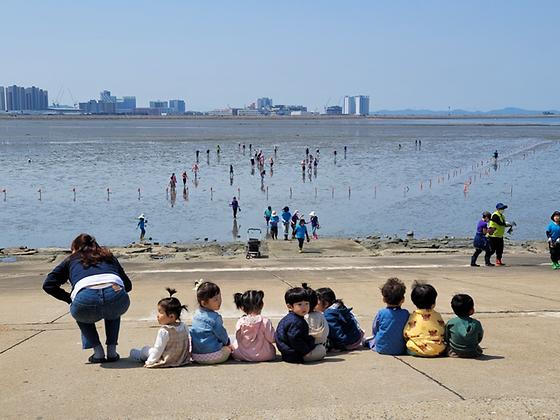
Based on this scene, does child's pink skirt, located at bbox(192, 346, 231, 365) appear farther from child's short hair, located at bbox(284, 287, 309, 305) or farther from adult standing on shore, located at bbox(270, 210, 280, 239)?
adult standing on shore, located at bbox(270, 210, 280, 239)

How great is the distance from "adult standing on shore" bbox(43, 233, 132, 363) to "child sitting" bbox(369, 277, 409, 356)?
9.11 ft

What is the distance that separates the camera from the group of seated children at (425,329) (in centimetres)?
816

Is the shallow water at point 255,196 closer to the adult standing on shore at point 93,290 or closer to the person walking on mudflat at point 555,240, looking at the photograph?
the person walking on mudflat at point 555,240

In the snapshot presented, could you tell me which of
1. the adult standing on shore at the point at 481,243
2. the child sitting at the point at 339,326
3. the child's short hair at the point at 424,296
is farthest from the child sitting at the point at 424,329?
the adult standing on shore at the point at 481,243

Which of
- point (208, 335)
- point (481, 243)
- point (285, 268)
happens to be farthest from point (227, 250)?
point (208, 335)

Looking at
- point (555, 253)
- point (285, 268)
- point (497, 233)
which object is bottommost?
point (285, 268)

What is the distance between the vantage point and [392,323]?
8438 millimetres

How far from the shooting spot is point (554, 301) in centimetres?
1232

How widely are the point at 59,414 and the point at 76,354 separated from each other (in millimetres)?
2320

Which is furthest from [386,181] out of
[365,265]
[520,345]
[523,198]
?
[520,345]

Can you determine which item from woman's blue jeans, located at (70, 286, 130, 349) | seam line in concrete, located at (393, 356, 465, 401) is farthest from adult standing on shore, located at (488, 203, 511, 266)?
woman's blue jeans, located at (70, 286, 130, 349)

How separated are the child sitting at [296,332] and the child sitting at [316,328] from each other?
0.08 metres

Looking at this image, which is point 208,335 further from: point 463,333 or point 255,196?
point 255,196

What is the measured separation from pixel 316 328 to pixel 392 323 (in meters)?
0.85
